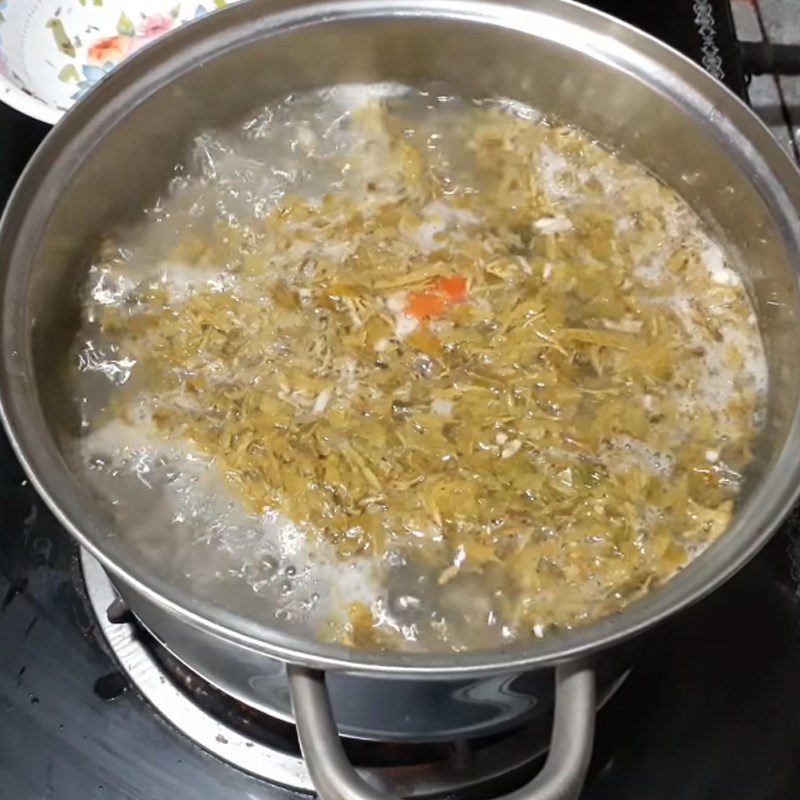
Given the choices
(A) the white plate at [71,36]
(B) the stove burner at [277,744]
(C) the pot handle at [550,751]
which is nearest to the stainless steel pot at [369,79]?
(C) the pot handle at [550,751]

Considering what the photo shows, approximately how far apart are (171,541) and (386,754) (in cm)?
36

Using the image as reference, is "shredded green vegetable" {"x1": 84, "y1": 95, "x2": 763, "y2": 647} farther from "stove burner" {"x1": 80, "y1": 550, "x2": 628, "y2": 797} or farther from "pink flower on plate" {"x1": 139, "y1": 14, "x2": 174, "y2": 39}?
"pink flower on plate" {"x1": 139, "y1": 14, "x2": 174, "y2": 39}

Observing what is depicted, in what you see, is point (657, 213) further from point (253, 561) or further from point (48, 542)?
point (48, 542)

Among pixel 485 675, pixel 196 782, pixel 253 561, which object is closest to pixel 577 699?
pixel 485 675

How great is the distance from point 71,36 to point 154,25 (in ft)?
0.47

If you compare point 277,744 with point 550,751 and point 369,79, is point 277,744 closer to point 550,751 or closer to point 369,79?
point 550,751

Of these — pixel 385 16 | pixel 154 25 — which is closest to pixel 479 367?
pixel 385 16

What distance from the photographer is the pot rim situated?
2.30ft

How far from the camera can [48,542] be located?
1167mm

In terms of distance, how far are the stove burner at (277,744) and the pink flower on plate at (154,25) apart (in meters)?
1.01

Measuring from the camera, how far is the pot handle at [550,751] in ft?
2.24

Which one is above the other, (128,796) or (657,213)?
(657,213)

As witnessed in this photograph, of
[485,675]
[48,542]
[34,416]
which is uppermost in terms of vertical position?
[34,416]

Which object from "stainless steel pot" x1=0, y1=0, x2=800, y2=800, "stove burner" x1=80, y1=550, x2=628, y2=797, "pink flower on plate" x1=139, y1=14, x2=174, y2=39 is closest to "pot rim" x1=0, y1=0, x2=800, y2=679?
"stainless steel pot" x1=0, y1=0, x2=800, y2=800
